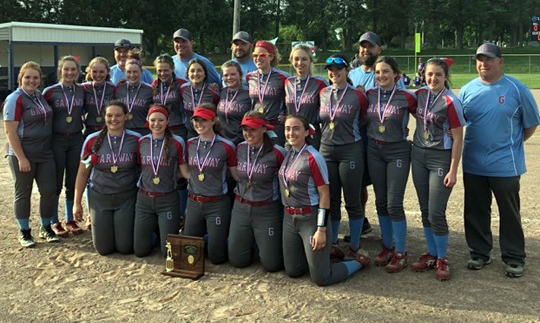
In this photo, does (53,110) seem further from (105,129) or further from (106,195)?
(106,195)

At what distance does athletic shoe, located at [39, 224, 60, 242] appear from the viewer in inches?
234

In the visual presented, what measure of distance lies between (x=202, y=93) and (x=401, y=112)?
7.00ft

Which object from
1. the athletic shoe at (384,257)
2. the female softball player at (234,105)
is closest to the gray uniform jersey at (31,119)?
the female softball player at (234,105)

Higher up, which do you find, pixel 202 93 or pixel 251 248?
pixel 202 93

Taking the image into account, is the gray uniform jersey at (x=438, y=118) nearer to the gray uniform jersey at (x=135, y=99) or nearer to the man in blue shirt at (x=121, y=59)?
the gray uniform jersey at (x=135, y=99)

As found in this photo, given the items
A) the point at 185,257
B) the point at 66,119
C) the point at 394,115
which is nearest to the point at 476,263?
the point at 394,115

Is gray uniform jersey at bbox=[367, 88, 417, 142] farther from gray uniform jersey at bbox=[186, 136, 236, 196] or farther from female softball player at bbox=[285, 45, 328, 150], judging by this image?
gray uniform jersey at bbox=[186, 136, 236, 196]

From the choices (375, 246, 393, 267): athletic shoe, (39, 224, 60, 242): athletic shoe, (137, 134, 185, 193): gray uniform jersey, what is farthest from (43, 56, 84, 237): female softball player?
(375, 246, 393, 267): athletic shoe

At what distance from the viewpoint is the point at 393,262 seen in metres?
5.10

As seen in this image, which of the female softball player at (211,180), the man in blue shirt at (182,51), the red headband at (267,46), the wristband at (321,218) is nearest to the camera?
the wristband at (321,218)

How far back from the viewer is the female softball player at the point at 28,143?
5.57 meters

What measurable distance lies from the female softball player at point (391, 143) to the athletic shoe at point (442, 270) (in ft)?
1.10

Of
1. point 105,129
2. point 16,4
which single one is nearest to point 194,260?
point 105,129

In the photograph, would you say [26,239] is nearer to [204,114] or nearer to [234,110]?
[204,114]
